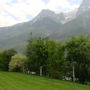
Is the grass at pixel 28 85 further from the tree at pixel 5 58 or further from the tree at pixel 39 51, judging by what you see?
the tree at pixel 5 58

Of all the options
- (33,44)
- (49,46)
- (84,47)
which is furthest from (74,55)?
(33,44)

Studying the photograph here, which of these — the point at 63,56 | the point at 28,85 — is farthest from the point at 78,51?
the point at 28,85

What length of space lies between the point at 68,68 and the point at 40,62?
31.1 ft

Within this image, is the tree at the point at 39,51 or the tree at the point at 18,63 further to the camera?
the tree at the point at 18,63

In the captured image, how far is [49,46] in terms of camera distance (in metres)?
64.5

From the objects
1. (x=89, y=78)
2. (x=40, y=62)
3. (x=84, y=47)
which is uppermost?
(x=84, y=47)

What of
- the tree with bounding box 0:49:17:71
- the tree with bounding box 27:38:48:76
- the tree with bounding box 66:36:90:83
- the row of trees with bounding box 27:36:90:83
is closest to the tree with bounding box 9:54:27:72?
the tree with bounding box 0:49:17:71

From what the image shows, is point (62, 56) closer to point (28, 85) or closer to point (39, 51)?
point (39, 51)

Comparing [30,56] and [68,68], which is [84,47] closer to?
[68,68]

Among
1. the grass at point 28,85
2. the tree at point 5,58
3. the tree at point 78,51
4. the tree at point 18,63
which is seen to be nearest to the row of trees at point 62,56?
the tree at point 78,51

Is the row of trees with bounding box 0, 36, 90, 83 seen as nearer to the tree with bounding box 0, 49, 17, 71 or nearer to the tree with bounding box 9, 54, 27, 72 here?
the tree with bounding box 9, 54, 27, 72

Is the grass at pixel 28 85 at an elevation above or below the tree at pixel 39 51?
below

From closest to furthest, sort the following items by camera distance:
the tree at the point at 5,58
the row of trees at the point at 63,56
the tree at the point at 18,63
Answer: the row of trees at the point at 63,56 < the tree at the point at 18,63 < the tree at the point at 5,58

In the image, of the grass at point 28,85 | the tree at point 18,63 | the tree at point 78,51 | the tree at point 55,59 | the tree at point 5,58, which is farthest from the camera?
the tree at point 5,58
